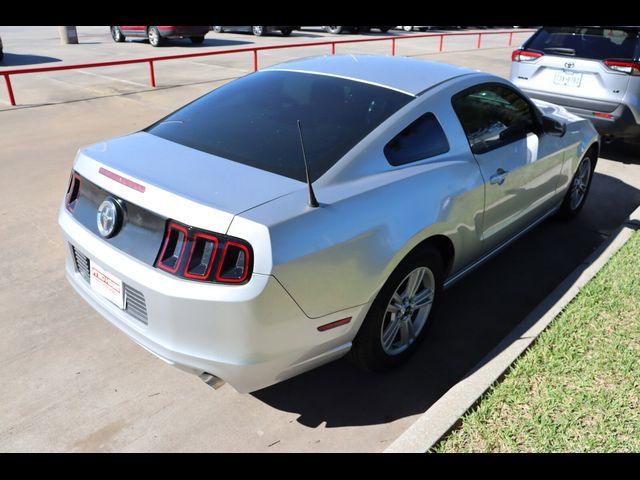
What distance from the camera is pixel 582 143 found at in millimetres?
5004

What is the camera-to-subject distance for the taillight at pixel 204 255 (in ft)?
7.77

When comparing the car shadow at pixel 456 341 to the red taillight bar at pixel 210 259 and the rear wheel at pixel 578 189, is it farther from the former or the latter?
the red taillight bar at pixel 210 259

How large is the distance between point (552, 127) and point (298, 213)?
281 cm

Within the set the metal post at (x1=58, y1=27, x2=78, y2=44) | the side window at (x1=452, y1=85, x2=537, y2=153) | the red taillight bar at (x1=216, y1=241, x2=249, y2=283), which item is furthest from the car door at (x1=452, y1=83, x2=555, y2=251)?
the metal post at (x1=58, y1=27, x2=78, y2=44)

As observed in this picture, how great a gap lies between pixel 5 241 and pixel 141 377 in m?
2.33

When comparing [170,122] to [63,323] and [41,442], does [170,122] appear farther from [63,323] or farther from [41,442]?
[41,442]

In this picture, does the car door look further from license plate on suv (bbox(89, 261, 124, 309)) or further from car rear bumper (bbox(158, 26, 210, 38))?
car rear bumper (bbox(158, 26, 210, 38))

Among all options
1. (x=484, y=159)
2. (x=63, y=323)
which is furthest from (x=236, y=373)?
(x=484, y=159)

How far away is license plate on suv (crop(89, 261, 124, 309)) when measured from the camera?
8.84ft

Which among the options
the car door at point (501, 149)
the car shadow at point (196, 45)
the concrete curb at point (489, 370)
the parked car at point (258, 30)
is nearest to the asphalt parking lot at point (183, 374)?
the concrete curb at point (489, 370)

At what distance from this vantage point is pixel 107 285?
277 centimetres

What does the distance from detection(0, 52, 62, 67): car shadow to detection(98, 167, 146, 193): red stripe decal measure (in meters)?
14.6

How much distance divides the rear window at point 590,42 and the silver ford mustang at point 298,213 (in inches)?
151

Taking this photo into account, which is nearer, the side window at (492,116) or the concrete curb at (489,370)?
the concrete curb at (489,370)
